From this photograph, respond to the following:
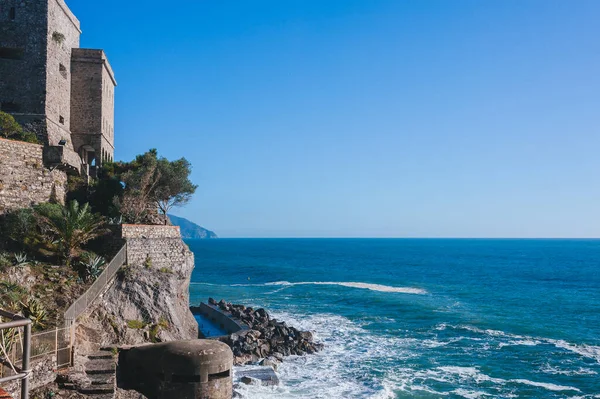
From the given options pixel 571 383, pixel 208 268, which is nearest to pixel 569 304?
pixel 571 383

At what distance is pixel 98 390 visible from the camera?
14227 millimetres

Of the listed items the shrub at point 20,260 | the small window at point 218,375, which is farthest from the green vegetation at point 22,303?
the small window at point 218,375

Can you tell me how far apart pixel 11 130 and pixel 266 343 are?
18.7 m

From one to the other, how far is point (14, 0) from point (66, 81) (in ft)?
16.8

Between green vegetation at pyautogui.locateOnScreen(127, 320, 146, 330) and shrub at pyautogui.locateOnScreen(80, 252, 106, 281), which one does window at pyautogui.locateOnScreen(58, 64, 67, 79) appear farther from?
green vegetation at pyautogui.locateOnScreen(127, 320, 146, 330)

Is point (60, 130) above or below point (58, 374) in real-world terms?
above

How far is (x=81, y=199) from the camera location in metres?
28.2

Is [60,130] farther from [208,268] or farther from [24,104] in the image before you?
[208,268]

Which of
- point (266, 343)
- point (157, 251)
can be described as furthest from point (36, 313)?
point (266, 343)

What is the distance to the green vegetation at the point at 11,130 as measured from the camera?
2672cm

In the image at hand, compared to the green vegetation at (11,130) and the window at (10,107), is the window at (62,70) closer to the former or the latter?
the window at (10,107)

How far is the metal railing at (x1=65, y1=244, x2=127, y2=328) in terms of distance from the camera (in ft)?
58.0

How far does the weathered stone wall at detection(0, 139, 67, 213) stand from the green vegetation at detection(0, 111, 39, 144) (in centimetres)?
324

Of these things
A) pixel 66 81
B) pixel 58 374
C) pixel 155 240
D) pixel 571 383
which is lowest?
pixel 571 383
